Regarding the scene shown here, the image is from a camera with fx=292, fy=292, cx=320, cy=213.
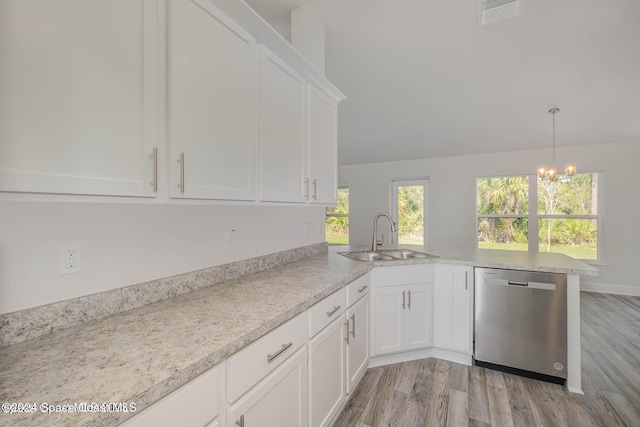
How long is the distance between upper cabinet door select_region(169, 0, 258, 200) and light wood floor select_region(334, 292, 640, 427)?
1656mm

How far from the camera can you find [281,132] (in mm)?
1730

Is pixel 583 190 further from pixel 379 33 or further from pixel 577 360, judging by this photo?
pixel 379 33

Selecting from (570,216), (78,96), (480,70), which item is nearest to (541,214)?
(570,216)

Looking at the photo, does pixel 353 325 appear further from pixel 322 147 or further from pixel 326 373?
pixel 322 147

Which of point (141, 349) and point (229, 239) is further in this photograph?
point (229, 239)

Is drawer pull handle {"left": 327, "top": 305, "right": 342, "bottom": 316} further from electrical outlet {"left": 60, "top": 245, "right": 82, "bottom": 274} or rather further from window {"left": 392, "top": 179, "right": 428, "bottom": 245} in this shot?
window {"left": 392, "top": 179, "right": 428, "bottom": 245}

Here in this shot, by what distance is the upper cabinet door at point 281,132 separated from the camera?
5.16ft

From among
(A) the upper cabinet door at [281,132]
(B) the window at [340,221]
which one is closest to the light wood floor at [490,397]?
(A) the upper cabinet door at [281,132]

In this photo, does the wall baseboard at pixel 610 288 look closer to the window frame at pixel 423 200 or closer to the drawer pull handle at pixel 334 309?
the window frame at pixel 423 200

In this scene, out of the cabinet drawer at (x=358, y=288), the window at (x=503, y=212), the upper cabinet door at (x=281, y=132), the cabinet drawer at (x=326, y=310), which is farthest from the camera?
the window at (x=503, y=212)

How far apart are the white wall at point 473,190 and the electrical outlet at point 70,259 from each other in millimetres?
3144

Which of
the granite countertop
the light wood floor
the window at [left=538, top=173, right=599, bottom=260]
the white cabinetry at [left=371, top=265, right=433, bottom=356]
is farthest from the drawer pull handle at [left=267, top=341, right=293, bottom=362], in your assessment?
the window at [left=538, top=173, right=599, bottom=260]

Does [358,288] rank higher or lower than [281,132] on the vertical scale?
lower

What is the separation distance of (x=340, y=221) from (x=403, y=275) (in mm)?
4149
